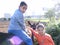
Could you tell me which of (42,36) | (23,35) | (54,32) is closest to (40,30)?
(42,36)

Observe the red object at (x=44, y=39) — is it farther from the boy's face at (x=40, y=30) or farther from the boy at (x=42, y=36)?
the boy's face at (x=40, y=30)

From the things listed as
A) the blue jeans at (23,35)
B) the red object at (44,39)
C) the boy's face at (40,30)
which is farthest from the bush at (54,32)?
the blue jeans at (23,35)

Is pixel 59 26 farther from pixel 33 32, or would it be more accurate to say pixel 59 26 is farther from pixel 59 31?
pixel 33 32

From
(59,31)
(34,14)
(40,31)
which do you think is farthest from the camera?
(34,14)

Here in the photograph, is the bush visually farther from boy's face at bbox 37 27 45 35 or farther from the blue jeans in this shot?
the blue jeans

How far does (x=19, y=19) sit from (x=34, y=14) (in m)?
7.05

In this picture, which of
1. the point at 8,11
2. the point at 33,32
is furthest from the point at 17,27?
the point at 8,11

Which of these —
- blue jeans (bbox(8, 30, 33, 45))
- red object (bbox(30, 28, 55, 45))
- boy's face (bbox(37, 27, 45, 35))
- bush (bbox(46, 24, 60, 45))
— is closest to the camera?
blue jeans (bbox(8, 30, 33, 45))

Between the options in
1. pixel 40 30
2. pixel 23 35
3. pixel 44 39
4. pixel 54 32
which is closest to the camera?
pixel 23 35

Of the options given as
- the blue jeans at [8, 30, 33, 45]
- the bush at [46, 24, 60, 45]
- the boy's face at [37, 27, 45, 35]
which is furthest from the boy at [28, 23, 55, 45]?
the bush at [46, 24, 60, 45]

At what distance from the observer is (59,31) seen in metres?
10.2

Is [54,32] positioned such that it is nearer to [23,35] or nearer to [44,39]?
[44,39]

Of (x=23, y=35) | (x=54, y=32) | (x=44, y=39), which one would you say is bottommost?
(x=54, y=32)

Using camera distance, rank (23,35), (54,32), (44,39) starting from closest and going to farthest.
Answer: (23,35)
(44,39)
(54,32)
